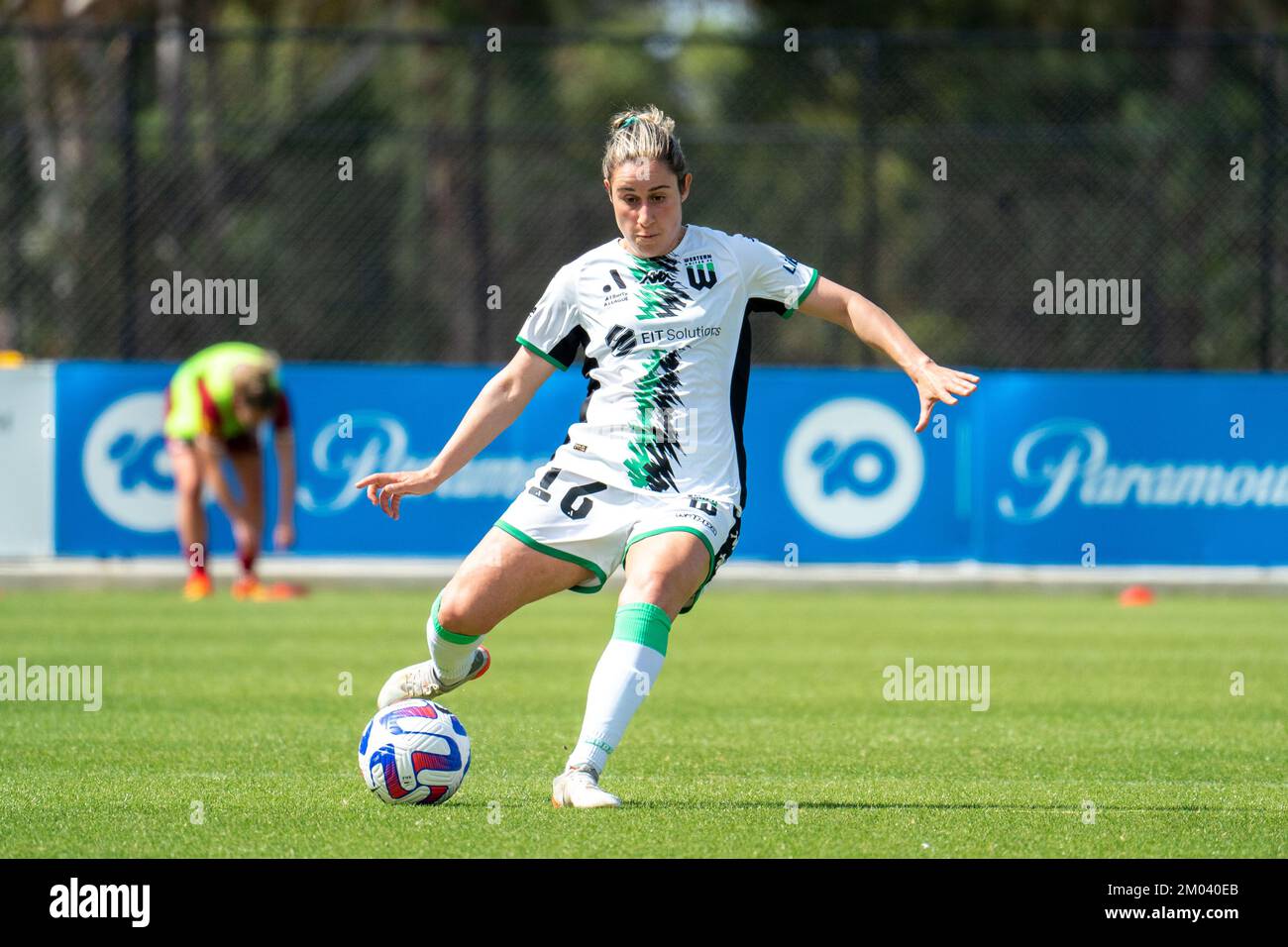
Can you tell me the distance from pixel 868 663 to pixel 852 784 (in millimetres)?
4548

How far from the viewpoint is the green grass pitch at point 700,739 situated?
5.90m

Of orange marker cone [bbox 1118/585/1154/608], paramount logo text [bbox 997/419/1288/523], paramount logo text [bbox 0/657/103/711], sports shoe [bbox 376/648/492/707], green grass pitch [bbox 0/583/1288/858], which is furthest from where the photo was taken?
paramount logo text [bbox 997/419/1288/523]

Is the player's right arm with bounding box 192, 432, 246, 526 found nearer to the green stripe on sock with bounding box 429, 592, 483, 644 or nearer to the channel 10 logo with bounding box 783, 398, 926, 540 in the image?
the channel 10 logo with bounding box 783, 398, 926, 540

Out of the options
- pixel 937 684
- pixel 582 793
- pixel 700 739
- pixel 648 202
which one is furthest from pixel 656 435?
pixel 937 684

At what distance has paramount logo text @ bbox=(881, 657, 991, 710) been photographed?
10039 millimetres

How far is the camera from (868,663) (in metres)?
11.6

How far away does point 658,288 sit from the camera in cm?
657

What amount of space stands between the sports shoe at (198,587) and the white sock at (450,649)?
908cm

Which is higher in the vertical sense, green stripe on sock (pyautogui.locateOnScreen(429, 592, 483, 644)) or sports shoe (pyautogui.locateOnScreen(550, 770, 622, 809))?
green stripe on sock (pyautogui.locateOnScreen(429, 592, 483, 644))

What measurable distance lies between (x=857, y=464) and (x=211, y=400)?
A: 17.1 feet

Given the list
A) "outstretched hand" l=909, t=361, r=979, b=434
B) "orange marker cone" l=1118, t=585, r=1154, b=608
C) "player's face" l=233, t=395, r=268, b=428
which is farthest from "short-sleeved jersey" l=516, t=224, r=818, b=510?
"orange marker cone" l=1118, t=585, r=1154, b=608

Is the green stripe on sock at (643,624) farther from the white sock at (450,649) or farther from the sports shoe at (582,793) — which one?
the white sock at (450,649)

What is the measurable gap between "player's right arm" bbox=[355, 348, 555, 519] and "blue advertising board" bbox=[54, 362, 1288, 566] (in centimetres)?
932

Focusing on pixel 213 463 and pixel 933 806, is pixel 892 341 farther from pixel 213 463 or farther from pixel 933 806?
pixel 213 463
